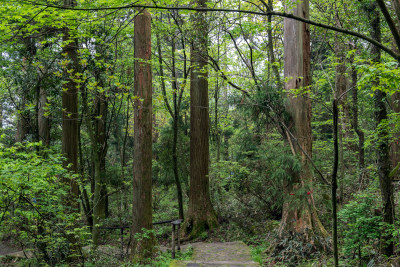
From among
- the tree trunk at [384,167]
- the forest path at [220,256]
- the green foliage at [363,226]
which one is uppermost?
the tree trunk at [384,167]

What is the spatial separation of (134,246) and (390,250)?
5608 millimetres

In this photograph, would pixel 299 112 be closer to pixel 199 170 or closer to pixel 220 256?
pixel 220 256

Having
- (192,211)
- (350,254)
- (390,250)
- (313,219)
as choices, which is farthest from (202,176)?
(390,250)

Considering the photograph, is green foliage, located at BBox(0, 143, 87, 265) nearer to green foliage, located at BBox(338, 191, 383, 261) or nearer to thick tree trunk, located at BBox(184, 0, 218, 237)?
thick tree trunk, located at BBox(184, 0, 218, 237)

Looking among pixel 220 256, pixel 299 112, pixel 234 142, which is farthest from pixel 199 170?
pixel 299 112

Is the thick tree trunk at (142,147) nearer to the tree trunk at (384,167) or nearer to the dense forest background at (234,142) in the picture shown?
the dense forest background at (234,142)

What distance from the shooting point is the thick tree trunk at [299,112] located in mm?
6898

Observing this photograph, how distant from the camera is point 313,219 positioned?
7000 mm

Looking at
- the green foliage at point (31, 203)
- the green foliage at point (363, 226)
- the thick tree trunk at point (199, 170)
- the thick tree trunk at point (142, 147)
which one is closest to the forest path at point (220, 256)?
Result: the thick tree trunk at point (199, 170)

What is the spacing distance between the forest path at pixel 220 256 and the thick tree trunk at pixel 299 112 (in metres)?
1.18

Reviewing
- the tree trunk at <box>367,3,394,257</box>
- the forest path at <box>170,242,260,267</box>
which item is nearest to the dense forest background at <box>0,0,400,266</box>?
the tree trunk at <box>367,3,394,257</box>

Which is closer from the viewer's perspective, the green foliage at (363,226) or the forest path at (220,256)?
the green foliage at (363,226)

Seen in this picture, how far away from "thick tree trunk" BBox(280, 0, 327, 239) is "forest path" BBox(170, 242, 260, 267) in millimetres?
1179

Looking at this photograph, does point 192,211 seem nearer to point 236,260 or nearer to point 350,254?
point 236,260
